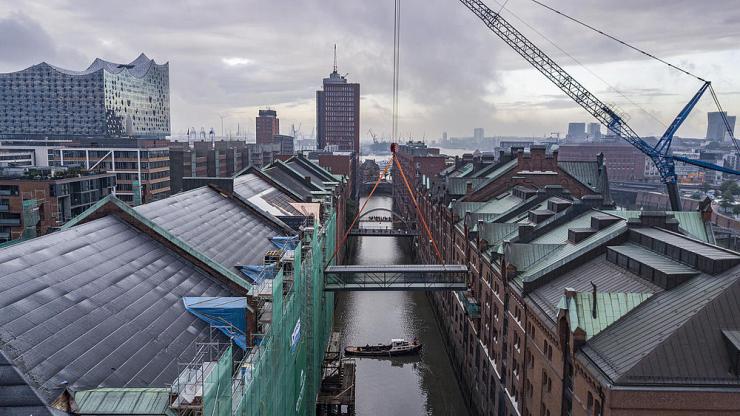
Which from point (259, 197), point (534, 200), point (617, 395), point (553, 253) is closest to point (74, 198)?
point (259, 197)

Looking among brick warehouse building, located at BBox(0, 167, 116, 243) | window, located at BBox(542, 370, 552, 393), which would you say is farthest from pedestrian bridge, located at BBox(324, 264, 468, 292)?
brick warehouse building, located at BBox(0, 167, 116, 243)

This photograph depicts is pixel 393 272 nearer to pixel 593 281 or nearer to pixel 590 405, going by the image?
pixel 593 281

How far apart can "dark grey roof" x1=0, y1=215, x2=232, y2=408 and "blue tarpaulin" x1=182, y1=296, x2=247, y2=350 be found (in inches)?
16.6

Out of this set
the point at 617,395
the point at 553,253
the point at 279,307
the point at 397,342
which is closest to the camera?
the point at 617,395

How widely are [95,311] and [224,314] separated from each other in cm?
647

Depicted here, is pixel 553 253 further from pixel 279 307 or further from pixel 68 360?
pixel 68 360

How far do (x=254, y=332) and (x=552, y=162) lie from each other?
60.3 metres

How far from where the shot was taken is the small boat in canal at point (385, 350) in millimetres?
69875

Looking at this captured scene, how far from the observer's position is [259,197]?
63.8 meters

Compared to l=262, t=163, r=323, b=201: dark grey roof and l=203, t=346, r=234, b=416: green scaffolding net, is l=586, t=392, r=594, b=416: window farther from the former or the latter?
l=262, t=163, r=323, b=201: dark grey roof

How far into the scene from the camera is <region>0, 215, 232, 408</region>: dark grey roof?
18812mm

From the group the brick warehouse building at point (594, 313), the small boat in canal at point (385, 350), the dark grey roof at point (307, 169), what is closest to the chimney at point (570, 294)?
the brick warehouse building at point (594, 313)

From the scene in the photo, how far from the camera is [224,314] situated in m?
28.2

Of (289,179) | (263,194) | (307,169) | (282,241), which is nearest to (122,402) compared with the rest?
(282,241)
